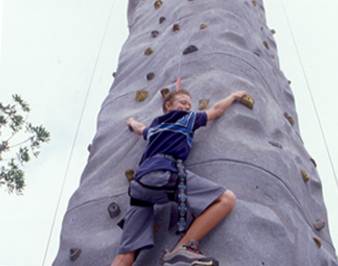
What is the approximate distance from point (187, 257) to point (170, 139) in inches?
34.1

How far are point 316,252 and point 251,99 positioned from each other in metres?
1.26

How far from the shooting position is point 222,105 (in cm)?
446

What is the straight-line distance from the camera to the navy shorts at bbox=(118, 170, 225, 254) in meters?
3.45

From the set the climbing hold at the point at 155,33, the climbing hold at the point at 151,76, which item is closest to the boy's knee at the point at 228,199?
the climbing hold at the point at 151,76

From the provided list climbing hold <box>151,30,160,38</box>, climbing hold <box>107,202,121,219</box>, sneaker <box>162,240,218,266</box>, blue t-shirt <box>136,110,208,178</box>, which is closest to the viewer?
sneaker <box>162,240,218,266</box>

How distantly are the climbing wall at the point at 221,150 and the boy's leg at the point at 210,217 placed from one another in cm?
8

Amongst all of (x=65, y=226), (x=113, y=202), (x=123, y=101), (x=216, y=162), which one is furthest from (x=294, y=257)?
(x=123, y=101)

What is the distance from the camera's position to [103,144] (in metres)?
5.20

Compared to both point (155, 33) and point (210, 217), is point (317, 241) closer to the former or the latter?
point (210, 217)

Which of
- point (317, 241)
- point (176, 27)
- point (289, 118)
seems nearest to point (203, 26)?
point (176, 27)

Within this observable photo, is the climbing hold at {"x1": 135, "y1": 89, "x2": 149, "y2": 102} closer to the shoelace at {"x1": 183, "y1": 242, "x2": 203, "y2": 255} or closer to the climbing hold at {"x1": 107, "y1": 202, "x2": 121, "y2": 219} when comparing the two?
the climbing hold at {"x1": 107, "y1": 202, "x2": 121, "y2": 219}

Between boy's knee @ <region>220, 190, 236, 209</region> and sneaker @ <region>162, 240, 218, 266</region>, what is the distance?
330 millimetres

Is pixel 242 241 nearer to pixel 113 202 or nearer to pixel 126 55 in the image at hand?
pixel 113 202

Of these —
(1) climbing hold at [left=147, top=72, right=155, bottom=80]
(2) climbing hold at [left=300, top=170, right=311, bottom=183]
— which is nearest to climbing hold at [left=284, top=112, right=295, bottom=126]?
(2) climbing hold at [left=300, top=170, right=311, bottom=183]
